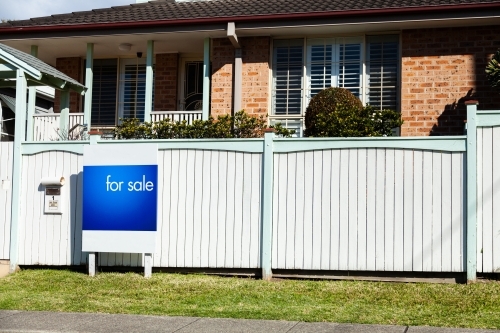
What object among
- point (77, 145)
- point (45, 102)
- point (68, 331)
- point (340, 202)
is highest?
point (45, 102)

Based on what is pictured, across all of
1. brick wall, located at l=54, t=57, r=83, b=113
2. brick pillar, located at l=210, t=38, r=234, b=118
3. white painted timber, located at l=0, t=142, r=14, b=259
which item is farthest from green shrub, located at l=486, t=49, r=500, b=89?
brick wall, located at l=54, t=57, r=83, b=113

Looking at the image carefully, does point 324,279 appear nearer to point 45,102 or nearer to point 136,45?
point 136,45

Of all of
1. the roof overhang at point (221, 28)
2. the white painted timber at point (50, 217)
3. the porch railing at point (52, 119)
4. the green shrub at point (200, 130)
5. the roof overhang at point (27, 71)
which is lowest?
the white painted timber at point (50, 217)

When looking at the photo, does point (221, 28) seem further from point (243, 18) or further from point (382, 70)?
A: point (382, 70)

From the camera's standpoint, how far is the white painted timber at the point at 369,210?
9.32m

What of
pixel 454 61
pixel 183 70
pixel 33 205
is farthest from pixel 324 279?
→ pixel 183 70

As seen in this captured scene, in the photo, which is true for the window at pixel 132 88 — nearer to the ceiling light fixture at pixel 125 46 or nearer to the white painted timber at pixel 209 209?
the ceiling light fixture at pixel 125 46

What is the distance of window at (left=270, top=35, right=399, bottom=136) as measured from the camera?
604 inches

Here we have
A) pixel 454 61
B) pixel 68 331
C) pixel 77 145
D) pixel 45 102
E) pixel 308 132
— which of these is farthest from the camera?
pixel 45 102

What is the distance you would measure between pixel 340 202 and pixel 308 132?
4.22 metres

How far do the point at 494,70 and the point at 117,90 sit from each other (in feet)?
29.7

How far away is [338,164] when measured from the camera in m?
9.73

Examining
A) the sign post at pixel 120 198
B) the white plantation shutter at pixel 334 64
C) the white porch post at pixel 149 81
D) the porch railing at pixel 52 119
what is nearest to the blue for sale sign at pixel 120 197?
the sign post at pixel 120 198

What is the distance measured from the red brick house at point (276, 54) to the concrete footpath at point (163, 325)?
8.13 meters
